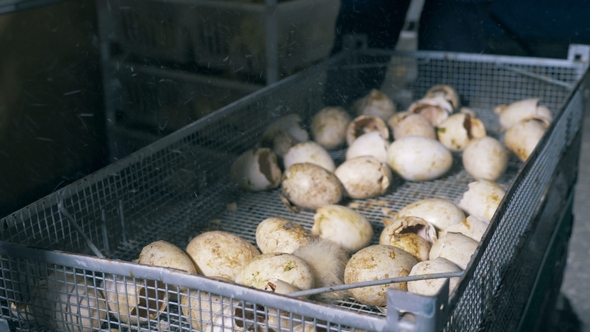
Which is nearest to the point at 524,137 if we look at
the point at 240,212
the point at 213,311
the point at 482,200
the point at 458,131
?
the point at 458,131

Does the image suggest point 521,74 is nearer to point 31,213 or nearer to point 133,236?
point 133,236

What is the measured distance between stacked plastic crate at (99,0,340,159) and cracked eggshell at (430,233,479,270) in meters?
1.24

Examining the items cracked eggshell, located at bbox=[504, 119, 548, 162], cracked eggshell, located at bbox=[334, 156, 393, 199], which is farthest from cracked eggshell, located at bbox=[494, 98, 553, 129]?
cracked eggshell, located at bbox=[334, 156, 393, 199]

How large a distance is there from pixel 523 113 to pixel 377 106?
482 mm

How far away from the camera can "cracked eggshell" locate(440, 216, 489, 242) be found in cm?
133

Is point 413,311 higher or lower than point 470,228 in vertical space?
higher

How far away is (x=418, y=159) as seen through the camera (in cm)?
175

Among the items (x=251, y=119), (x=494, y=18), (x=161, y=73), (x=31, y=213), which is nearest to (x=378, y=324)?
(x=31, y=213)

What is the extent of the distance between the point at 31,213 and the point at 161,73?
1.20 meters

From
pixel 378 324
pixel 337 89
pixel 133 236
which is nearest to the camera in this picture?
pixel 378 324

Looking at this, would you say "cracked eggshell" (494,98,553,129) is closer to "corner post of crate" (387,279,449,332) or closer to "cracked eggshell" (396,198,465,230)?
"cracked eggshell" (396,198,465,230)

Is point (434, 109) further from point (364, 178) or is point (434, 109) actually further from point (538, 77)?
point (364, 178)

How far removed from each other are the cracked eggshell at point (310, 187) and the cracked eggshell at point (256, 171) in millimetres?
99

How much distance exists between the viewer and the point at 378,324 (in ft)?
2.49
